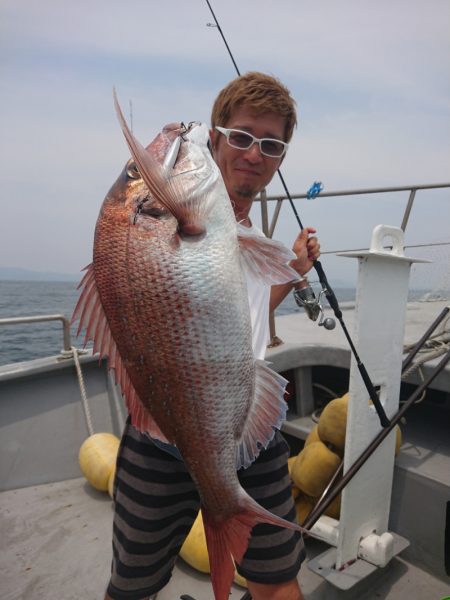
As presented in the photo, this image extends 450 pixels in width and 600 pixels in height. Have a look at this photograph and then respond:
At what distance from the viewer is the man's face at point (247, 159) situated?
1.68 meters

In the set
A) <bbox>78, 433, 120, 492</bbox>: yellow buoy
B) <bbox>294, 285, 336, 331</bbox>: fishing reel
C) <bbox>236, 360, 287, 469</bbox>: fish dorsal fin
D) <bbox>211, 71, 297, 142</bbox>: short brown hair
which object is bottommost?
<bbox>78, 433, 120, 492</bbox>: yellow buoy

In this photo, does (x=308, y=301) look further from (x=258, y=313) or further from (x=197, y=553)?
(x=197, y=553)

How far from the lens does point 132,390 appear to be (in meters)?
1.27

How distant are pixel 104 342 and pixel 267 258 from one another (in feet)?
1.77

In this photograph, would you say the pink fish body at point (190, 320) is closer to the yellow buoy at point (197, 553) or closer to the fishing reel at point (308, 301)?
the fishing reel at point (308, 301)

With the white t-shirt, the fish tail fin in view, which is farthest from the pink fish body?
the white t-shirt

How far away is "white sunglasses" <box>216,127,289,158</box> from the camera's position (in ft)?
5.53

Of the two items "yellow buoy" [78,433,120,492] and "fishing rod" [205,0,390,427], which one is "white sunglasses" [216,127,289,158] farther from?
"yellow buoy" [78,433,120,492]

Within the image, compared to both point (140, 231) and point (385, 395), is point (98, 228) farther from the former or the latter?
point (385, 395)

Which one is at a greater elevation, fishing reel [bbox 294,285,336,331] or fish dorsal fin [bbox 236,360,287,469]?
fishing reel [bbox 294,285,336,331]

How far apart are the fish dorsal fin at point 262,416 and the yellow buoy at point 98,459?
2292 mm

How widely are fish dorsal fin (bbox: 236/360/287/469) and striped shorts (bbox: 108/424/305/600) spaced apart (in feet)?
1.38

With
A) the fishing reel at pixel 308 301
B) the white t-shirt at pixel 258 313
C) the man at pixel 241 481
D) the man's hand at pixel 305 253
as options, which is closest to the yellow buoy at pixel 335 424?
the fishing reel at pixel 308 301

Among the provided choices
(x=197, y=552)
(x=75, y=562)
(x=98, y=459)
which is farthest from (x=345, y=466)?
(x=98, y=459)
